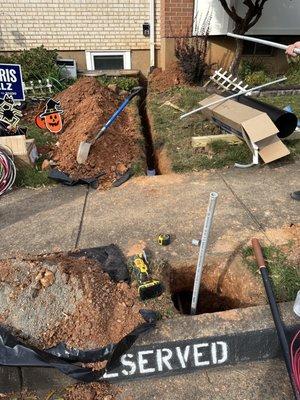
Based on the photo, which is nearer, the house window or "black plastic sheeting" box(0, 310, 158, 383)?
"black plastic sheeting" box(0, 310, 158, 383)

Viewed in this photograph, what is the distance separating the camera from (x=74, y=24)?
348 inches

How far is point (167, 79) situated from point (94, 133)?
12.3 ft

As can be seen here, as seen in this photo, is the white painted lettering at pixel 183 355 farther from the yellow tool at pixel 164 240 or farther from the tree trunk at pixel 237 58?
the tree trunk at pixel 237 58

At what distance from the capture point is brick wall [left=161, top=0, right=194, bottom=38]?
8250 millimetres

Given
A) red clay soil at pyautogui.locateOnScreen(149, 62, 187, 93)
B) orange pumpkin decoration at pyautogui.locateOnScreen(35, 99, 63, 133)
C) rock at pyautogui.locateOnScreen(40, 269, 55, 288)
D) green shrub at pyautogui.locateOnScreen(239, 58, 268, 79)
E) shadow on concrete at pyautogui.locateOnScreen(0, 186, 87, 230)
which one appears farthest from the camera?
green shrub at pyautogui.locateOnScreen(239, 58, 268, 79)

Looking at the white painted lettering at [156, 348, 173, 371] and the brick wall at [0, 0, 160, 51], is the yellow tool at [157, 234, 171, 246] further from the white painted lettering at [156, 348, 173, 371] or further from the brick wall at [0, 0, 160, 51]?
the brick wall at [0, 0, 160, 51]

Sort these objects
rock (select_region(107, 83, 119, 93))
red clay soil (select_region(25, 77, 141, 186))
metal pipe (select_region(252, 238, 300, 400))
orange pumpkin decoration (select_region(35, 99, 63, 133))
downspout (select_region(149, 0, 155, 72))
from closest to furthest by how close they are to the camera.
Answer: metal pipe (select_region(252, 238, 300, 400))
red clay soil (select_region(25, 77, 141, 186))
orange pumpkin decoration (select_region(35, 99, 63, 133))
rock (select_region(107, 83, 119, 93))
downspout (select_region(149, 0, 155, 72))

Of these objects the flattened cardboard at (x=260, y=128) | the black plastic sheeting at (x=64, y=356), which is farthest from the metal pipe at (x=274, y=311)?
the flattened cardboard at (x=260, y=128)

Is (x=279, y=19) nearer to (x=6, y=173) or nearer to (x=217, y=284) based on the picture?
(x=6, y=173)

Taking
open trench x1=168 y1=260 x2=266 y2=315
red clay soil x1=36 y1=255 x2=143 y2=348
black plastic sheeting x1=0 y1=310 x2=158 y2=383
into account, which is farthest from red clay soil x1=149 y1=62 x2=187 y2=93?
black plastic sheeting x1=0 y1=310 x2=158 y2=383

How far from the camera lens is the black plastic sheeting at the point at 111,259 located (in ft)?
9.99

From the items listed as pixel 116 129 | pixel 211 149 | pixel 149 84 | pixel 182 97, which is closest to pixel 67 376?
pixel 211 149

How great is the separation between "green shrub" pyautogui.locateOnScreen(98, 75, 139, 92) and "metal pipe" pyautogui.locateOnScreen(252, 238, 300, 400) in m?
6.55

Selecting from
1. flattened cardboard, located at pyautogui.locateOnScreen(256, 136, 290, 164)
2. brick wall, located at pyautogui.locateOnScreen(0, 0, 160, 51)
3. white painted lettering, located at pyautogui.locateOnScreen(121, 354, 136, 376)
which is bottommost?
white painted lettering, located at pyautogui.locateOnScreen(121, 354, 136, 376)
